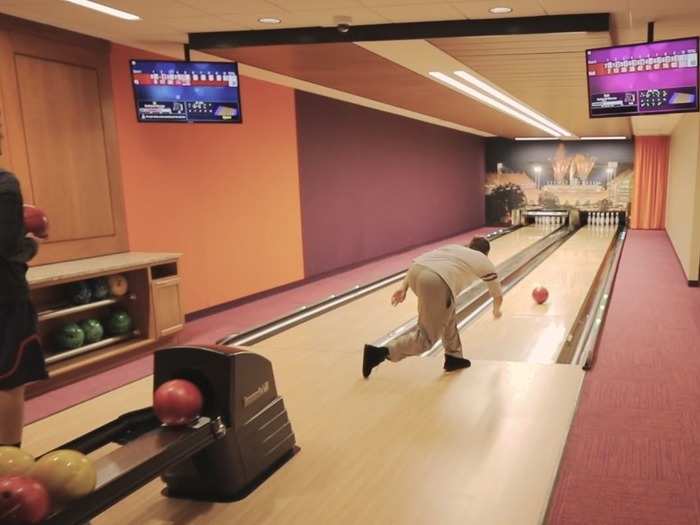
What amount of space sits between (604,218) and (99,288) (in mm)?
13826

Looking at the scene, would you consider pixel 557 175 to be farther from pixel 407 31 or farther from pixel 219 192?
pixel 407 31

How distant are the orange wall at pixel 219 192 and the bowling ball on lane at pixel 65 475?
3584mm

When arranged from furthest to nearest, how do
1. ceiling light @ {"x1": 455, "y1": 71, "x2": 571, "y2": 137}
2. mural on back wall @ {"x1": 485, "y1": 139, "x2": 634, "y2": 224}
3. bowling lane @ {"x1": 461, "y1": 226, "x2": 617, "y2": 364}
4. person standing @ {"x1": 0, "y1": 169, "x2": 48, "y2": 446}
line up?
mural on back wall @ {"x1": 485, "y1": 139, "x2": 634, "y2": 224}
ceiling light @ {"x1": 455, "y1": 71, "x2": 571, "y2": 137}
bowling lane @ {"x1": 461, "y1": 226, "x2": 617, "y2": 364}
person standing @ {"x1": 0, "y1": 169, "x2": 48, "y2": 446}

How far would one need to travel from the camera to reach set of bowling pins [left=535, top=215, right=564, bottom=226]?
1553cm

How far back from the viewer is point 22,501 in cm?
164

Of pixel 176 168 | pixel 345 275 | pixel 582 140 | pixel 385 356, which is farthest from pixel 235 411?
pixel 582 140

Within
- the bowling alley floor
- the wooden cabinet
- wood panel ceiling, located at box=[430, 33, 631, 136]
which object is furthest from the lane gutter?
wood panel ceiling, located at box=[430, 33, 631, 136]

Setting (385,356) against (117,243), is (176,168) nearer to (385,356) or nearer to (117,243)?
(117,243)

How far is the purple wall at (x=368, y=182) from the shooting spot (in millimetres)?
7938

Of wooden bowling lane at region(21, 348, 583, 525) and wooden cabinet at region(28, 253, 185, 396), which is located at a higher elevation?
wooden cabinet at region(28, 253, 185, 396)

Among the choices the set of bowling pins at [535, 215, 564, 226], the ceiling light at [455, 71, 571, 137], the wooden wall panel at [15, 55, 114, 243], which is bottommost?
the set of bowling pins at [535, 215, 564, 226]

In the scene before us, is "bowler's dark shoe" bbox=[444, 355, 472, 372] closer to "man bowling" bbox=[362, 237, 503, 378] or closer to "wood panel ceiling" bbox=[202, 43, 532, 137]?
"man bowling" bbox=[362, 237, 503, 378]

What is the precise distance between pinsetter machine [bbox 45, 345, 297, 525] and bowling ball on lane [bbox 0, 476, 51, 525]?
0.47 meters

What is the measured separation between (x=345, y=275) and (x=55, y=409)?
5141mm
